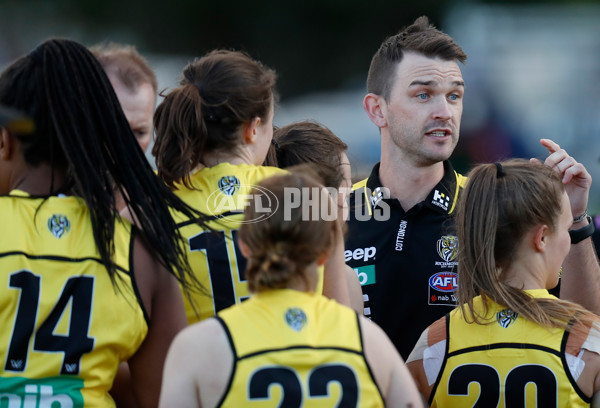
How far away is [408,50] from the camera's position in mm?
3877

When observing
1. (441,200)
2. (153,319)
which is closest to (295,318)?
(153,319)

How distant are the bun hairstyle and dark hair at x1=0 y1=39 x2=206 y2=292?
0.29m

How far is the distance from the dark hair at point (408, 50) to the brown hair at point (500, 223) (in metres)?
1.30

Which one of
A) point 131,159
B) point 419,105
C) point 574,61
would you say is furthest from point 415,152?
point 574,61

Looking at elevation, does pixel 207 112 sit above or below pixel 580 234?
above

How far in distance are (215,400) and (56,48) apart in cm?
103

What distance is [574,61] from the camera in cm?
818

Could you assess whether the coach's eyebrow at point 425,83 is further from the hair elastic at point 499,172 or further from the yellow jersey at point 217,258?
the yellow jersey at point 217,258

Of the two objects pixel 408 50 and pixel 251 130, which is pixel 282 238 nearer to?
pixel 251 130

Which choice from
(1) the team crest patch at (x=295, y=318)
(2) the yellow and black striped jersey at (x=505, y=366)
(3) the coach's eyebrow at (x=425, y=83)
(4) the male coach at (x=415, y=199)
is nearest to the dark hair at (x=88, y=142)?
(1) the team crest patch at (x=295, y=318)

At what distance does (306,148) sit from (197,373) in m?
1.60

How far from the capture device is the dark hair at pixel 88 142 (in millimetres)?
2043

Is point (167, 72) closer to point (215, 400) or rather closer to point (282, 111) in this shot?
point (282, 111)

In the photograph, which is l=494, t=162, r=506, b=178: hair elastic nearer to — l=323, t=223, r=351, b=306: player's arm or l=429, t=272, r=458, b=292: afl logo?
l=323, t=223, r=351, b=306: player's arm
